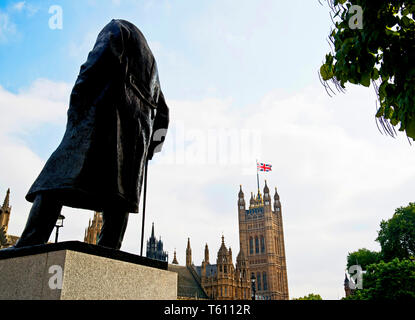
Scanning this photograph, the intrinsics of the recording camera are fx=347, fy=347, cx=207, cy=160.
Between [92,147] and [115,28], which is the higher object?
[115,28]

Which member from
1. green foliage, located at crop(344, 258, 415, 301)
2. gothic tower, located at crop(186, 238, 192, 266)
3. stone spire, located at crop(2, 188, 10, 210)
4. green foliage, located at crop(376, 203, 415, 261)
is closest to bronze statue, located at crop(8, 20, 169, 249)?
green foliage, located at crop(344, 258, 415, 301)

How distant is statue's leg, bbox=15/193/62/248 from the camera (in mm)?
3049

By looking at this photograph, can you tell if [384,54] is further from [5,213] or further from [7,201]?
[7,201]

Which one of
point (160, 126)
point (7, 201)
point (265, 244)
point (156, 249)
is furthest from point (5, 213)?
point (265, 244)

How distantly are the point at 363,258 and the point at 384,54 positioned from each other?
190ft

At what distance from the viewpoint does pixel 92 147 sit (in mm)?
3375

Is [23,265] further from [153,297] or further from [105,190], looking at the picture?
[153,297]

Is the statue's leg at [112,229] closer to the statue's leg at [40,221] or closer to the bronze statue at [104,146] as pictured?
the bronze statue at [104,146]

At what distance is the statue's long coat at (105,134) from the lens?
325 centimetres

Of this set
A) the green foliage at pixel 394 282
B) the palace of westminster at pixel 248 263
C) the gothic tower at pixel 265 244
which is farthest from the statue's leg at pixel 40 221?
the gothic tower at pixel 265 244

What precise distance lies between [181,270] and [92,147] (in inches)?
2310

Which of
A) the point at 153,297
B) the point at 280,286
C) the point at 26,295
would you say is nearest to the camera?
the point at 26,295

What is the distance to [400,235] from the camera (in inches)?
1718

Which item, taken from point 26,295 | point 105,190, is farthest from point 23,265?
point 105,190
